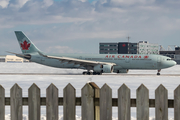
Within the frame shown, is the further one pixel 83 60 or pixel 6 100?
pixel 83 60

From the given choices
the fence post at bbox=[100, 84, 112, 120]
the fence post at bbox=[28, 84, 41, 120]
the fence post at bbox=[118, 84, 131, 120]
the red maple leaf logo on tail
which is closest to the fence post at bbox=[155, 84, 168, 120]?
the fence post at bbox=[118, 84, 131, 120]

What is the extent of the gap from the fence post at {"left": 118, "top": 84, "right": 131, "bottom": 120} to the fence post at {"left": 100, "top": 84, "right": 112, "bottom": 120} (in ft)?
0.67

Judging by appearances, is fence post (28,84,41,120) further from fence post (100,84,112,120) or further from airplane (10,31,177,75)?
airplane (10,31,177,75)

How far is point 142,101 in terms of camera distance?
4.88 metres

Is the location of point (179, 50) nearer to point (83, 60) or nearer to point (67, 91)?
point (83, 60)

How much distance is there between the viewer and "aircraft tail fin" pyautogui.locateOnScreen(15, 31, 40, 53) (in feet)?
147

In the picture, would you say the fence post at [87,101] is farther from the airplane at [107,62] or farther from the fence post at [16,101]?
the airplane at [107,62]

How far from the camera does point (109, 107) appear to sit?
4.96 m

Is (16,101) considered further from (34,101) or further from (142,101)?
(142,101)

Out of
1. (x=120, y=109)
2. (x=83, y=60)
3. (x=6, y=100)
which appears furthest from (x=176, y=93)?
(x=83, y=60)

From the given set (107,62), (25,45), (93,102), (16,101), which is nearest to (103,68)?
(107,62)

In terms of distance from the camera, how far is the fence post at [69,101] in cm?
494

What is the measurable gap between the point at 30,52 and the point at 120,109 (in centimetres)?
4136

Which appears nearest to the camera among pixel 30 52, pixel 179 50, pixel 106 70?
pixel 106 70
